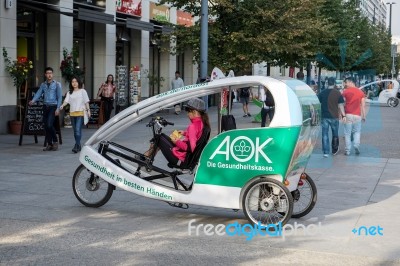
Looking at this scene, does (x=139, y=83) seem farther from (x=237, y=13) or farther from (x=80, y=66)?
(x=237, y=13)

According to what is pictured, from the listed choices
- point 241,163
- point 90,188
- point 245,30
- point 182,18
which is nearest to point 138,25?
point 182,18

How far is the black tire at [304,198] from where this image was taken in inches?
309

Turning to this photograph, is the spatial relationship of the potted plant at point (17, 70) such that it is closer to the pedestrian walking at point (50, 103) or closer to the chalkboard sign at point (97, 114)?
the chalkboard sign at point (97, 114)

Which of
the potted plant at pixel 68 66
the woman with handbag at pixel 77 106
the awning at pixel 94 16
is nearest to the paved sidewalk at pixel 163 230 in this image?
the woman with handbag at pixel 77 106

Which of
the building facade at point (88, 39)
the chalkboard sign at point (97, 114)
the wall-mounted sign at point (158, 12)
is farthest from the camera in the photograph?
the wall-mounted sign at point (158, 12)

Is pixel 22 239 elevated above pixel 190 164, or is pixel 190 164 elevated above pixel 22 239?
pixel 190 164

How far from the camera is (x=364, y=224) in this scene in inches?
299

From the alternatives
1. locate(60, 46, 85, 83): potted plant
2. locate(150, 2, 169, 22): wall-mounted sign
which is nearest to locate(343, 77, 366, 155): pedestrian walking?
locate(60, 46, 85, 83): potted plant

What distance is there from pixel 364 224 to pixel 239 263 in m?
2.32

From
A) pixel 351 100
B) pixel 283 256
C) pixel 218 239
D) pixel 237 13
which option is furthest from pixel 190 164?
pixel 237 13

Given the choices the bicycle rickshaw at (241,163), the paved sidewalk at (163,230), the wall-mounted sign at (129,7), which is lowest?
the paved sidewalk at (163,230)

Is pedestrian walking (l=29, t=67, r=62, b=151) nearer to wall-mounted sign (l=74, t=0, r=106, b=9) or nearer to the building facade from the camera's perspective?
the building facade

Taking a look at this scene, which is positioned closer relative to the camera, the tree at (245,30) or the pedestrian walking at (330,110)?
the pedestrian walking at (330,110)

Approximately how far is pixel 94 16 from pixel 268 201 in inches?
554
